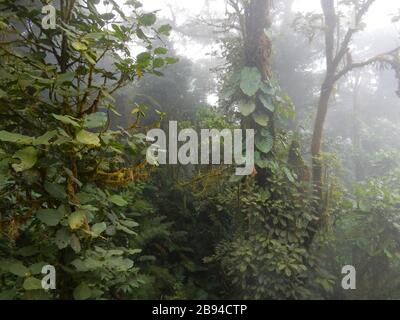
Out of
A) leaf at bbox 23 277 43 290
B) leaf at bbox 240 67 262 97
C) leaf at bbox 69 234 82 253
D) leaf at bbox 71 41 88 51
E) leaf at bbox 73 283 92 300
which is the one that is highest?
leaf at bbox 240 67 262 97

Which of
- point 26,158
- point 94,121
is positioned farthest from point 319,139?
point 26,158

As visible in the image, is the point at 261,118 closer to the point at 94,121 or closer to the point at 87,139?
the point at 94,121

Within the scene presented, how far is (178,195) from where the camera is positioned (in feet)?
22.1

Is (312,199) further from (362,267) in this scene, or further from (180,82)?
(180,82)

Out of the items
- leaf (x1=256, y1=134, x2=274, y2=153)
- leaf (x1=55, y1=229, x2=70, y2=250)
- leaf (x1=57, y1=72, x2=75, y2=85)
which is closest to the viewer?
leaf (x1=55, y1=229, x2=70, y2=250)

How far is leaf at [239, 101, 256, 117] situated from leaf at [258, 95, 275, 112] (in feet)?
0.41

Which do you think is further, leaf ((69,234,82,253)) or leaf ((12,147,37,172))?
leaf ((69,234,82,253))

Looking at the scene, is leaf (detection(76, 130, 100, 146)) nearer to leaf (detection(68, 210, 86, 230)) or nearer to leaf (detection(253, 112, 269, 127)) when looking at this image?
leaf (detection(68, 210, 86, 230))

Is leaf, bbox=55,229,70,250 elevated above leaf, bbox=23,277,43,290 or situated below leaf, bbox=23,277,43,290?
above

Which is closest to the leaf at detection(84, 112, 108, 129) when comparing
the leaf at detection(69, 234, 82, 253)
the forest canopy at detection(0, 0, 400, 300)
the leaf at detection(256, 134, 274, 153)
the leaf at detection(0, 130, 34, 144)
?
the forest canopy at detection(0, 0, 400, 300)

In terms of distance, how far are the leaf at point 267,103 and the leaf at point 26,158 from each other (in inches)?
146

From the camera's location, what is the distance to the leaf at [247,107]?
186 inches

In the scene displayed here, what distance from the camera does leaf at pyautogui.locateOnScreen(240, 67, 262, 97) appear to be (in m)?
4.66
